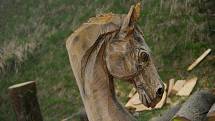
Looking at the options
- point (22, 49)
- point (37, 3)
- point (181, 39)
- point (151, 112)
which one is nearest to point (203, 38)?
point (181, 39)

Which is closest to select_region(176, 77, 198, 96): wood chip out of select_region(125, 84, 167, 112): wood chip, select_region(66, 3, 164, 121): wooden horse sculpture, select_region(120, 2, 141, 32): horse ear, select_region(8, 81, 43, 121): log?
select_region(125, 84, 167, 112): wood chip

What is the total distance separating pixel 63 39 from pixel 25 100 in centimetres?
571

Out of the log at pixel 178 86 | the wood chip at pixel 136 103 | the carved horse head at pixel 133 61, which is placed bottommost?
the wood chip at pixel 136 103

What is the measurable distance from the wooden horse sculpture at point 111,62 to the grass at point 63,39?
14.1 ft

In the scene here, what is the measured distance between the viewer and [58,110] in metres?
9.20

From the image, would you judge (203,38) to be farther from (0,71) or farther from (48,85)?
(0,71)

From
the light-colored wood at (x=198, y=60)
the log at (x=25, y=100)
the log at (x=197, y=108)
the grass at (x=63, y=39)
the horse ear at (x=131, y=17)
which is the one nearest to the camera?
the horse ear at (x=131, y=17)

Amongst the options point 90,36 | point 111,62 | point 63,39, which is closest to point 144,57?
point 111,62

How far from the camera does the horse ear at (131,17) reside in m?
2.73

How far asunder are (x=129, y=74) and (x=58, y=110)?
6561 millimetres

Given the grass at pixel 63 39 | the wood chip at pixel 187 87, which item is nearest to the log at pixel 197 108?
the grass at pixel 63 39

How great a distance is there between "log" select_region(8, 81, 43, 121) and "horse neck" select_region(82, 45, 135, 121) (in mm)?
2829

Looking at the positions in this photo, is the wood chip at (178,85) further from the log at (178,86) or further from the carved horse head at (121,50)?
the carved horse head at (121,50)

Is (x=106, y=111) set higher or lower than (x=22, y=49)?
higher
